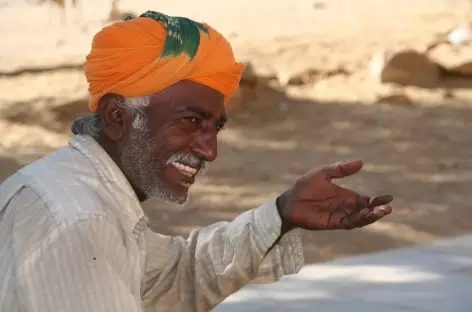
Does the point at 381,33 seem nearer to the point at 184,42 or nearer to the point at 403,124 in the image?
the point at 403,124

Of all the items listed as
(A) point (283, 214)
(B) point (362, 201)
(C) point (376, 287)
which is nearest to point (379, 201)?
(B) point (362, 201)

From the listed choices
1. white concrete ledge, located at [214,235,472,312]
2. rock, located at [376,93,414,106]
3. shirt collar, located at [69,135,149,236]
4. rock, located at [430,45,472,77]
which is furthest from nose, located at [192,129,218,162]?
rock, located at [430,45,472,77]

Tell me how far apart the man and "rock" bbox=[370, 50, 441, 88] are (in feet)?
27.0

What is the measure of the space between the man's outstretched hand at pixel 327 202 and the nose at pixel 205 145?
0.26 meters

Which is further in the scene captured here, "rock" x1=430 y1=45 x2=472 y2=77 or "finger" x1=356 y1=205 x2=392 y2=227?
"rock" x1=430 y1=45 x2=472 y2=77

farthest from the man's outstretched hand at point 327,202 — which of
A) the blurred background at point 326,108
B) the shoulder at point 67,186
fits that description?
A: the blurred background at point 326,108

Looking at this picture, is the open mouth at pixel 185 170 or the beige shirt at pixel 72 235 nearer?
the beige shirt at pixel 72 235

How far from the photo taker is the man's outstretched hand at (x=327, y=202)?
2.45 metres

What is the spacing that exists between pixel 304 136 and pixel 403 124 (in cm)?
115

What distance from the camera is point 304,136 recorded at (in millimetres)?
9359

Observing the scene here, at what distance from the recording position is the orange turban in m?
2.36

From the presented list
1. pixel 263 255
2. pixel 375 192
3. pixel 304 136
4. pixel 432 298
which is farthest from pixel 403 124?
pixel 263 255

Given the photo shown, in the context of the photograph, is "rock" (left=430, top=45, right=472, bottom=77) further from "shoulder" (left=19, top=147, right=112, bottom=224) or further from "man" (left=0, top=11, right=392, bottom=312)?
"shoulder" (left=19, top=147, right=112, bottom=224)

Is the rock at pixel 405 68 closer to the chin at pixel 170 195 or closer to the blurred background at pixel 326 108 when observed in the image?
the blurred background at pixel 326 108
